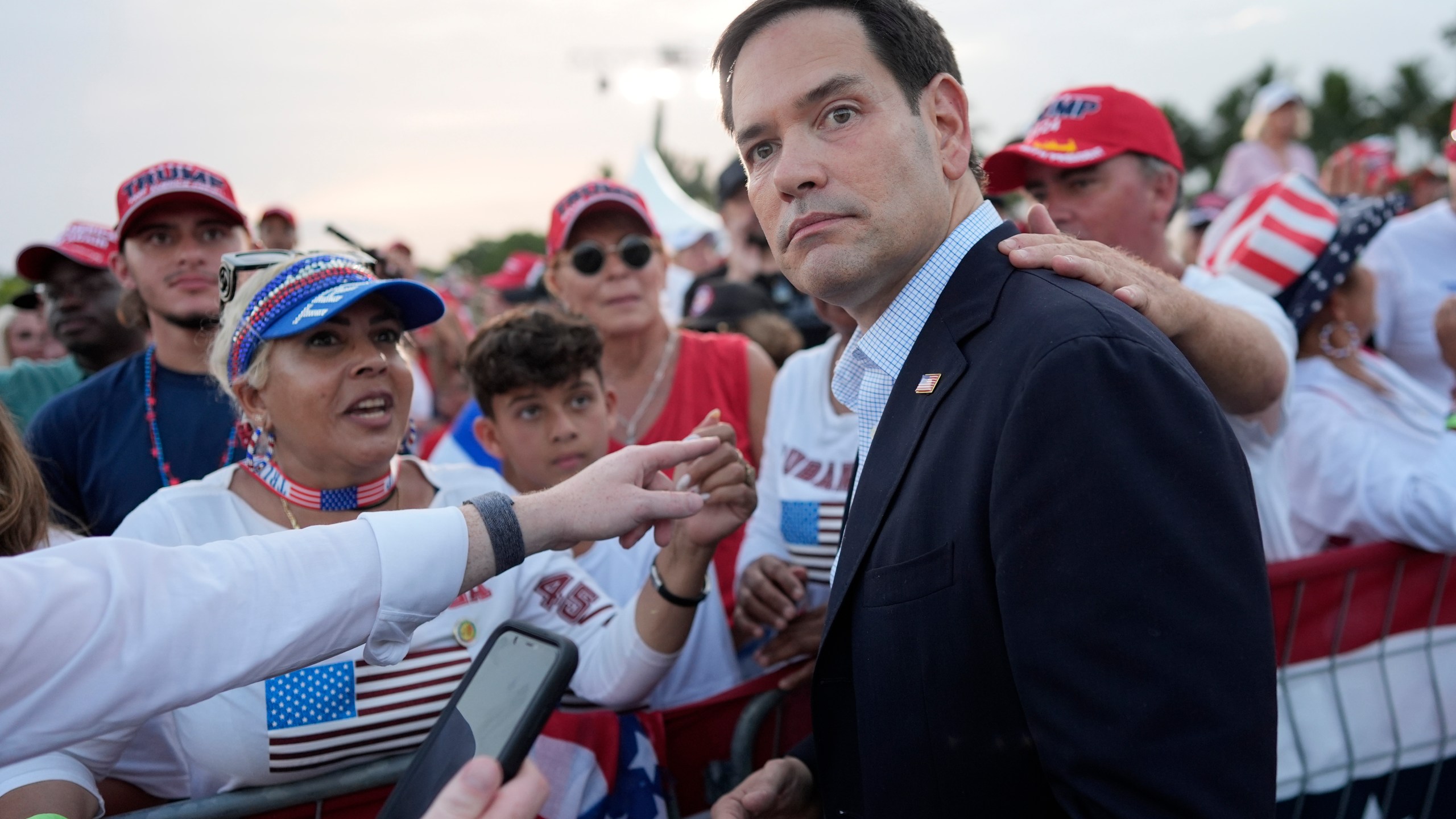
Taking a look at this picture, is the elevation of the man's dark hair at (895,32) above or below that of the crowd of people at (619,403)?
above

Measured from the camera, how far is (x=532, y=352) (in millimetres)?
3412

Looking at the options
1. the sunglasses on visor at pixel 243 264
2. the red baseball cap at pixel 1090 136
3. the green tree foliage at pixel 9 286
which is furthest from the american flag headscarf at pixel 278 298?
the green tree foliage at pixel 9 286

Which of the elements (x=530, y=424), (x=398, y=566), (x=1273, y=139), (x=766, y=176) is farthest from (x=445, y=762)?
(x=1273, y=139)

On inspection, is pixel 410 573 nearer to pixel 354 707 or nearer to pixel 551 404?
pixel 354 707

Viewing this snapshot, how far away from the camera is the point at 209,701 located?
2.30 metres

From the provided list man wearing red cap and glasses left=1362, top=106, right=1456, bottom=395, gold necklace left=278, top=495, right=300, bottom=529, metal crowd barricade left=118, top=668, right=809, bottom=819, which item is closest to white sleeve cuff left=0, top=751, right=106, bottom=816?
metal crowd barricade left=118, top=668, right=809, bottom=819

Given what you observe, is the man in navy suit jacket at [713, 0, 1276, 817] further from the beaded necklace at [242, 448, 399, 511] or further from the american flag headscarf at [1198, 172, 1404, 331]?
the american flag headscarf at [1198, 172, 1404, 331]

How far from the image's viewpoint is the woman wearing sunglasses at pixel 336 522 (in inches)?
91.4

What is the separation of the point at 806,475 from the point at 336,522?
4.94 feet

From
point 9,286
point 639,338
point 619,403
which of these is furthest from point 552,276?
point 9,286

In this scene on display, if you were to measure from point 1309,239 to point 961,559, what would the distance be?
2798 mm

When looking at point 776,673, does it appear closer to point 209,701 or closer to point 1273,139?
point 209,701

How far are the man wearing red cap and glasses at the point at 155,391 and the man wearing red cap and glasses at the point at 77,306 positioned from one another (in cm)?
117

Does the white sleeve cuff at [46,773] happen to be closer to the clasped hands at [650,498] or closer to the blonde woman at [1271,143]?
the clasped hands at [650,498]
